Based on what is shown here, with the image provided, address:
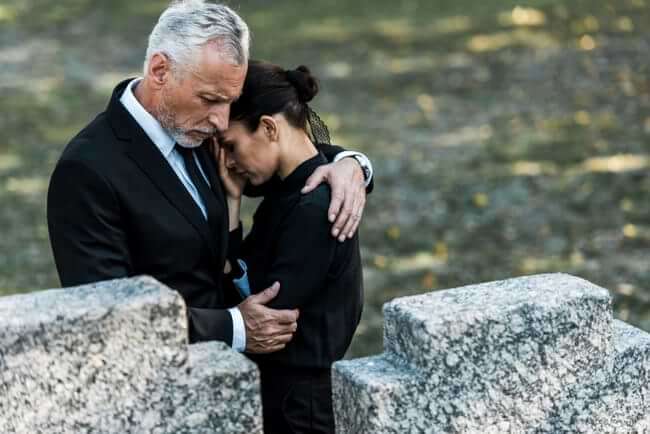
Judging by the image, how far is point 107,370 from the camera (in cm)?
290

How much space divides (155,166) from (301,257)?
55 cm

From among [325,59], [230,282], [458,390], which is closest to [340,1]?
[325,59]

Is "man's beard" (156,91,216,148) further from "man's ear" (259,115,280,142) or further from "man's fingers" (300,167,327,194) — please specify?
"man's fingers" (300,167,327,194)

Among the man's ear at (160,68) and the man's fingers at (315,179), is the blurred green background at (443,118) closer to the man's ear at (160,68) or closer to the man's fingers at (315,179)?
the man's fingers at (315,179)

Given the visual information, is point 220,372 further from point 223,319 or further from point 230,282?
point 230,282

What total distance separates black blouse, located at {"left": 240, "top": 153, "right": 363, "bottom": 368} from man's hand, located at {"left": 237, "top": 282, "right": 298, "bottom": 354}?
3 cm

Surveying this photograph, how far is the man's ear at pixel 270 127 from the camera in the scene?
4.19 meters

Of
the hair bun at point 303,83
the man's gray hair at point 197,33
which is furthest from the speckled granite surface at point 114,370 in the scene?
the hair bun at point 303,83

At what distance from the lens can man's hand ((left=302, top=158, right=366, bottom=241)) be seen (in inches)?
160

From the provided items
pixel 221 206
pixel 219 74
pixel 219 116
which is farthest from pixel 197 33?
pixel 221 206

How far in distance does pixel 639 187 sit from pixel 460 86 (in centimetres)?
357

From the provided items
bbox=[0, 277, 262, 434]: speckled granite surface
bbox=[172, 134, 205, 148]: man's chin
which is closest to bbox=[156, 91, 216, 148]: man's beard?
bbox=[172, 134, 205, 148]: man's chin

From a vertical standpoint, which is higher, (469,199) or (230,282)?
(230,282)

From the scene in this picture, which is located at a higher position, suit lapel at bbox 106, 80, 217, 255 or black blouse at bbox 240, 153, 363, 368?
suit lapel at bbox 106, 80, 217, 255
